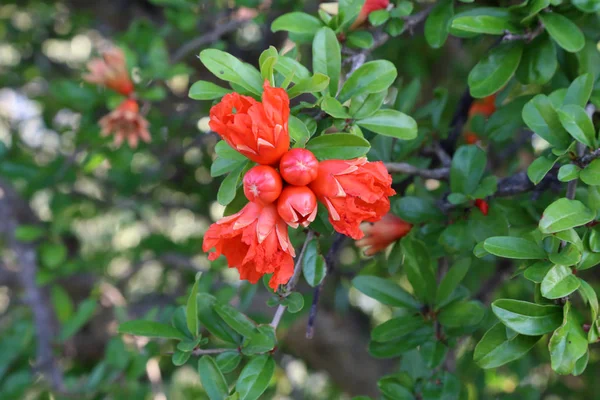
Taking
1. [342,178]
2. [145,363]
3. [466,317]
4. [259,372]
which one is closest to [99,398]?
[145,363]

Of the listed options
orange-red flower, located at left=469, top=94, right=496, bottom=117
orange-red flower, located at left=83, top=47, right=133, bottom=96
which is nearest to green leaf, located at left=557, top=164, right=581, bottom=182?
orange-red flower, located at left=469, top=94, right=496, bottom=117

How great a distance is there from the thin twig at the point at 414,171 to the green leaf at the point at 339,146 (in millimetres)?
201

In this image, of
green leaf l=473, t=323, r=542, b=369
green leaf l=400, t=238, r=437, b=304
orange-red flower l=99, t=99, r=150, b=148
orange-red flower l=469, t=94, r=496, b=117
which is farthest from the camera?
orange-red flower l=469, t=94, r=496, b=117

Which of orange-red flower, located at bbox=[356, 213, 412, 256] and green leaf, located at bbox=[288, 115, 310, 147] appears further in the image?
orange-red flower, located at bbox=[356, 213, 412, 256]

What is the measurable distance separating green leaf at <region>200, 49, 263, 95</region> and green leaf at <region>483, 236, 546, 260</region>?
37cm

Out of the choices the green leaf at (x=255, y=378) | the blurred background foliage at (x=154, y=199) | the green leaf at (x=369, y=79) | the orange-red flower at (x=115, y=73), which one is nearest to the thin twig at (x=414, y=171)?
the blurred background foliage at (x=154, y=199)

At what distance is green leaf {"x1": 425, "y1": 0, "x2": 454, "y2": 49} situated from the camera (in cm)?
102

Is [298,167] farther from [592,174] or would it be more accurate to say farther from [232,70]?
[592,174]

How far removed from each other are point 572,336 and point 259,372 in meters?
0.42

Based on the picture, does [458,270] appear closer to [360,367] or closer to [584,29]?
[584,29]

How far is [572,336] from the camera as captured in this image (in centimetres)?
73

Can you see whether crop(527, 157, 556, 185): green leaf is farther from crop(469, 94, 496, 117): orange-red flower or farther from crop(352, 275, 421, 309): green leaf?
crop(469, 94, 496, 117): orange-red flower

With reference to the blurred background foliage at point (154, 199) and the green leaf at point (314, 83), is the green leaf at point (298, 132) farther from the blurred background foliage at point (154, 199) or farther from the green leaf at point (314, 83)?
the blurred background foliage at point (154, 199)

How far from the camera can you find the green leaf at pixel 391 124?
2.73 ft
